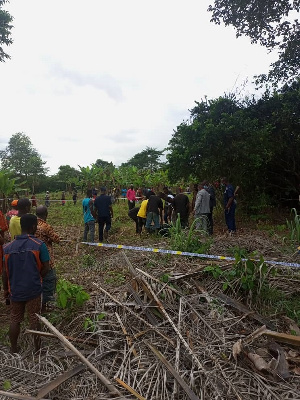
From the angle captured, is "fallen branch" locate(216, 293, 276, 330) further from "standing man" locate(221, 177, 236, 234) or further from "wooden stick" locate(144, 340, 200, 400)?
"standing man" locate(221, 177, 236, 234)

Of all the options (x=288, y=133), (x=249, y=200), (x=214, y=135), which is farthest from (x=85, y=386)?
(x=288, y=133)

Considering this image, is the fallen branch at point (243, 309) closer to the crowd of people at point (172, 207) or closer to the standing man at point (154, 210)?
the crowd of people at point (172, 207)

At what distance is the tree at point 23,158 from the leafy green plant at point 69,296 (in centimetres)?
3417

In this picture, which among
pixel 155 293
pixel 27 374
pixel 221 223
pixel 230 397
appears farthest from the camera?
pixel 221 223

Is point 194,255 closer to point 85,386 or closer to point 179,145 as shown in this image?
point 85,386

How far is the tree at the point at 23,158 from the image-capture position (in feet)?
118

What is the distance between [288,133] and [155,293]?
10.1 metres

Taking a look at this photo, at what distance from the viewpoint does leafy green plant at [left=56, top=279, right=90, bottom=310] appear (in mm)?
3547

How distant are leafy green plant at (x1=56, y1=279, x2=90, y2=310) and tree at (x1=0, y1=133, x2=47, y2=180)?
34.2m

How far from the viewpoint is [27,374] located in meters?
3.03

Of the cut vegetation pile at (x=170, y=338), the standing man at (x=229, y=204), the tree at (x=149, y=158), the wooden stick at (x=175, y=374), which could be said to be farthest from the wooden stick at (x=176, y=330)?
the tree at (x=149, y=158)

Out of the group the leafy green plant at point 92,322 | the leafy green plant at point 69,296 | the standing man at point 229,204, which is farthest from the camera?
the standing man at point 229,204

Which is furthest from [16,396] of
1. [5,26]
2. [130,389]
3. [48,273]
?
[5,26]

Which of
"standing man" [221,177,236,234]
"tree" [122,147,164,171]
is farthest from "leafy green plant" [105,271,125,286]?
"tree" [122,147,164,171]
